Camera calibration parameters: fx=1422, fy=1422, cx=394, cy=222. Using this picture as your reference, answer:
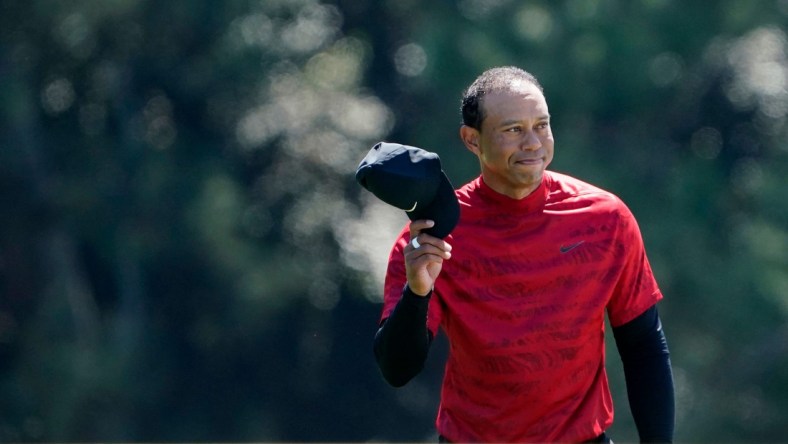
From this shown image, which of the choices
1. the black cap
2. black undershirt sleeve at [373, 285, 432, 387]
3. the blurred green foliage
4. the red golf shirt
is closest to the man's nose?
the red golf shirt

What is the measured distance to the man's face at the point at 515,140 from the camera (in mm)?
3221

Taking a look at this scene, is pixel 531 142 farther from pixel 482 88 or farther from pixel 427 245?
pixel 427 245

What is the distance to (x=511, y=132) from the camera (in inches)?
128

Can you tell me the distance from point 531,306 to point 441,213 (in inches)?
13.7

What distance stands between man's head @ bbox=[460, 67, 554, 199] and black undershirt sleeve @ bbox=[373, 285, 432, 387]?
39 centimetres

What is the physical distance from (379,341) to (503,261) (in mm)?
334

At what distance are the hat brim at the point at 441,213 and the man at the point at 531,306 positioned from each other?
21 centimetres

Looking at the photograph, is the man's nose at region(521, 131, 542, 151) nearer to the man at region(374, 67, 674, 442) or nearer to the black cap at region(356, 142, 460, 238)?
the man at region(374, 67, 674, 442)

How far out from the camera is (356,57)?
9.93m

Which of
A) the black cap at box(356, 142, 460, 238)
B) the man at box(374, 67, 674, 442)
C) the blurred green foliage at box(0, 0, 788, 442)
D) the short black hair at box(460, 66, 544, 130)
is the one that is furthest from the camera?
the blurred green foliage at box(0, 0, 788, 442)

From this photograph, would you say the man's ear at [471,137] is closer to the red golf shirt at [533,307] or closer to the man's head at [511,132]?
the man's head at [511,132]

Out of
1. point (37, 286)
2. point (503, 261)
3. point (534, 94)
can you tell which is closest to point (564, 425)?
point (503, 261)

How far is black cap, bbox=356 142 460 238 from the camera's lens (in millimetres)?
2951

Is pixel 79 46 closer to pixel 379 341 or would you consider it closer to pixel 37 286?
pixel 37 286
